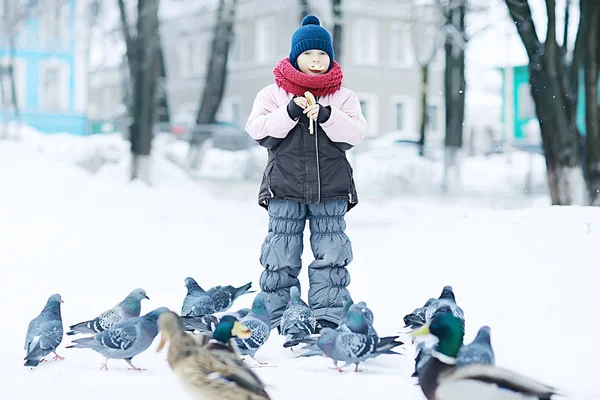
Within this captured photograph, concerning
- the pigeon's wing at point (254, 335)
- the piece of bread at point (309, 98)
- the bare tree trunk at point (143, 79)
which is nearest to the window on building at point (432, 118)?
the bare tree trunk at point (143, 79)

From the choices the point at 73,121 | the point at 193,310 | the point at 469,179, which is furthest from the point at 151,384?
the point at 73,121

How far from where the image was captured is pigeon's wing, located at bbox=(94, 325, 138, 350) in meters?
4.06

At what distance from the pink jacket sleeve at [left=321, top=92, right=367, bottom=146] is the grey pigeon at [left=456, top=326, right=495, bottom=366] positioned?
1.65 metres

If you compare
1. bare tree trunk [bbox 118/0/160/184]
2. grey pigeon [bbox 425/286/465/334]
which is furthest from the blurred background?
grey pigeon [bbox 425/286/465/334]

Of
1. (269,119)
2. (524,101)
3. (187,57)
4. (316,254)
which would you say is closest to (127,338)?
(316,254)

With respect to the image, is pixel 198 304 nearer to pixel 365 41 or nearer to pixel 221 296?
pixel 221 296

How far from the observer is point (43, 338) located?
164 inches

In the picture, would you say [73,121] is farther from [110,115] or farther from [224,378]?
[224,378]

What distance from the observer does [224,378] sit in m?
3.00

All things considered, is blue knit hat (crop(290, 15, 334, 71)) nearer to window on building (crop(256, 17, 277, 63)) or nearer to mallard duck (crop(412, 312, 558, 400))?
mallard duck (crop(412, 312, 558, 400))

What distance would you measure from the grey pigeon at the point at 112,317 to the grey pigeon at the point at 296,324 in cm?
88

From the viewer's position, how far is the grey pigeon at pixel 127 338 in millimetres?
4062

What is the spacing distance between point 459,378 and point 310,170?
2.16 metres

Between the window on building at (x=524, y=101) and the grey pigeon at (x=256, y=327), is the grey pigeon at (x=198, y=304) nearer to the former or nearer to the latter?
the grey pigeon at (x=256, y=327)
